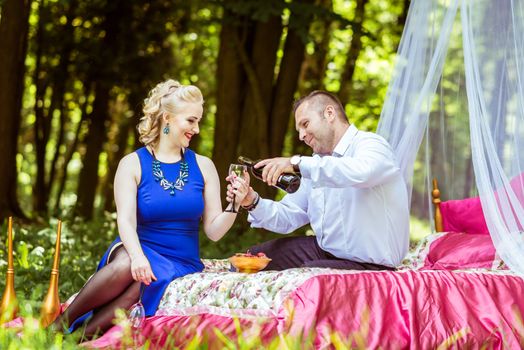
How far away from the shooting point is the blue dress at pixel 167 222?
12.5 ft

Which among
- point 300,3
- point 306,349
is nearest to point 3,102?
point 300,3

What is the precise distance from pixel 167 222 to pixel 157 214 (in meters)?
0.07

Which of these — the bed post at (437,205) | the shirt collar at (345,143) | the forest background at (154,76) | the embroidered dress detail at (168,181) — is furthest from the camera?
the forest background at (154,76)

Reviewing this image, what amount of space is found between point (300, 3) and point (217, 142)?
1.76 metres

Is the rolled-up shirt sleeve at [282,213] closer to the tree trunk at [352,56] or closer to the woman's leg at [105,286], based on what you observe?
the woman's leg at [105,286]

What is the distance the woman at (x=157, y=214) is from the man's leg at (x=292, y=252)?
57cm

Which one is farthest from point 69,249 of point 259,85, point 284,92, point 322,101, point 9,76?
point 322,101

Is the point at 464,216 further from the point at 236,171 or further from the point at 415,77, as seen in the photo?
the point at 236,171

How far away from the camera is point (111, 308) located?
3688mm

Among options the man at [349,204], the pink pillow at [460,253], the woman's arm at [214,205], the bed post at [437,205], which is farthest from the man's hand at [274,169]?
the bed post at [437,205]

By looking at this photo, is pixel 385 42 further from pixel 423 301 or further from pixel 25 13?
pixel 423 301

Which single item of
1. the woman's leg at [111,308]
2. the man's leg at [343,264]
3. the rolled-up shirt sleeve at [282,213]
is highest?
the rolled-up shirt sleeve at [282,213]

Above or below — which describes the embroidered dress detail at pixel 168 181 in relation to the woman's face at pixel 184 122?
below

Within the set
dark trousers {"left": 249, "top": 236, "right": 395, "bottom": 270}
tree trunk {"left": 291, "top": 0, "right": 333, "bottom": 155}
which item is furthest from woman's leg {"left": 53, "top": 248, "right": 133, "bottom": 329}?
tree trunk {"left": 291, "top": 0, "right": 333, "bottom": 155}
